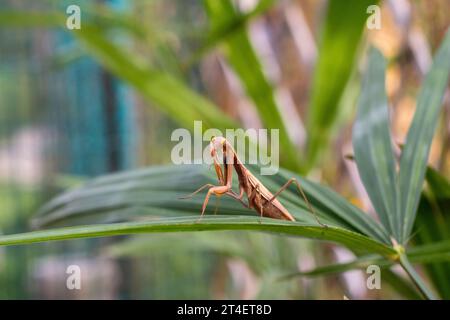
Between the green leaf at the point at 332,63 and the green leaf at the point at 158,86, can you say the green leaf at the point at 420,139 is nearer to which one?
the green leaf at the point at 332,63

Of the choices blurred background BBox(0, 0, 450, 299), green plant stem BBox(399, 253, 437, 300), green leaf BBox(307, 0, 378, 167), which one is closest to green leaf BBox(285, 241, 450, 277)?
green plant stem BBox(399, 253, 437, 300)

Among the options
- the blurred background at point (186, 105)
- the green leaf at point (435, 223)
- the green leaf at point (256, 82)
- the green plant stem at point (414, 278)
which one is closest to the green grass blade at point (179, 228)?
the green plant stem at point (414, 278)

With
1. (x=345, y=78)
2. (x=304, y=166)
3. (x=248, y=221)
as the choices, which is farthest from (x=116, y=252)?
(x=248, y=221)

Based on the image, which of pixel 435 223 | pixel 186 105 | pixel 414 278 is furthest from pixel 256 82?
pixel 414 278

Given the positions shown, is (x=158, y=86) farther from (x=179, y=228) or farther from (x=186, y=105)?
(x=179, y=228)

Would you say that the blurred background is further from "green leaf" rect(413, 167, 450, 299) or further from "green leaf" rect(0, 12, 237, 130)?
"green leaf" rect(413, 167, 450, 299)
